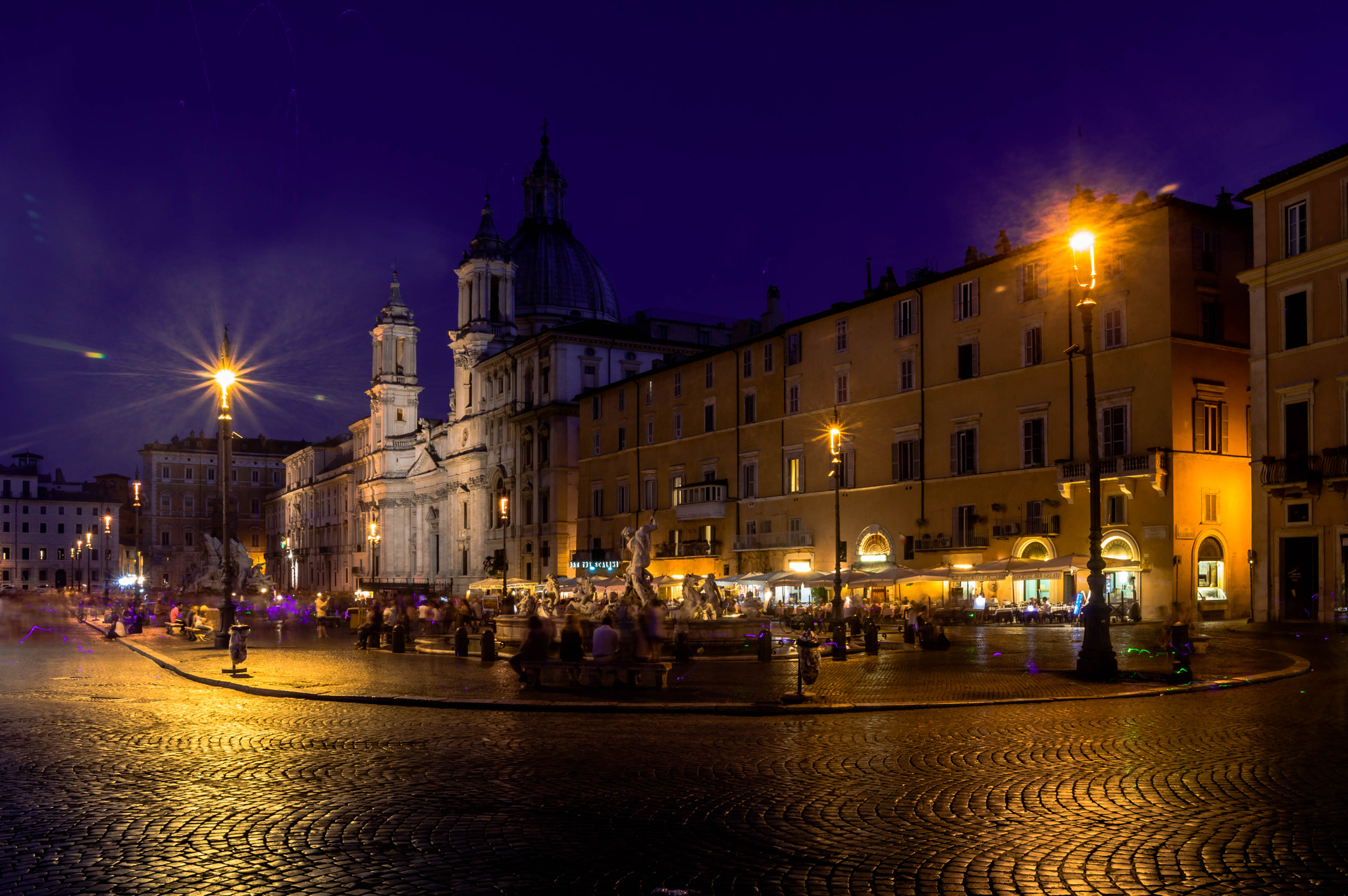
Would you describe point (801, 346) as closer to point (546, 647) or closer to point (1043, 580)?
point (1043, 580)

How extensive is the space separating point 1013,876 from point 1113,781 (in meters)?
3.53

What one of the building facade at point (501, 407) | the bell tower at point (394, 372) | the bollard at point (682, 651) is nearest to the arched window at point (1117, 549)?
the bollard at point (682, 651)

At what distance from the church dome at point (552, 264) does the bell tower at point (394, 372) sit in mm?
15350

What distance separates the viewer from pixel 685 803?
9.50m

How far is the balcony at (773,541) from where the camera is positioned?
174 feet

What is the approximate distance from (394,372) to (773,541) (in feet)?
223

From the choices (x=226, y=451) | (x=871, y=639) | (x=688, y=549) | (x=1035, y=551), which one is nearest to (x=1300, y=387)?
(x=1035, y=551)

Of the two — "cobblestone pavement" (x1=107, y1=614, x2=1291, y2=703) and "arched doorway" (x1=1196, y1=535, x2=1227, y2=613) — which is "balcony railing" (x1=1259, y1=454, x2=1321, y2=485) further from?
"cobblestone pavement" (x1=107, y1=614, x2=1291, y2=703)

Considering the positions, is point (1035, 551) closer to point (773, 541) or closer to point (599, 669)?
point (773, 541)

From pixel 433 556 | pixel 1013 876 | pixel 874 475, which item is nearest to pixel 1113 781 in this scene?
pixel 1013 876

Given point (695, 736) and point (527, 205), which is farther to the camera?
point (527, 205)

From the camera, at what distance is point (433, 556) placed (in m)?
102

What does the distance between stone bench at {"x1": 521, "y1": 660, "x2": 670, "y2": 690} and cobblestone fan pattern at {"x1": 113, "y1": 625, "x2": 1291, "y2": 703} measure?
311 millimetres

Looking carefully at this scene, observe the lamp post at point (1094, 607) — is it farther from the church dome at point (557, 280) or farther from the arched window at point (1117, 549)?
the church dome at point (557, 280)
